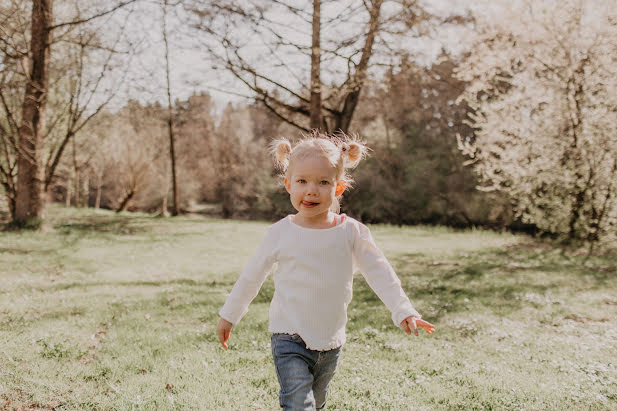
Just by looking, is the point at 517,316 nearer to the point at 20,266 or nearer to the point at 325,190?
the point at 325,190

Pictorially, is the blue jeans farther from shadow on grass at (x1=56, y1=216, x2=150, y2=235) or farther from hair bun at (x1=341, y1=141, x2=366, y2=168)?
shadow on grass at (x1=56, y1=216, x2=150, y2=235)

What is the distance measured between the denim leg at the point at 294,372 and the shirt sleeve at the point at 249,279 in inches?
12.5

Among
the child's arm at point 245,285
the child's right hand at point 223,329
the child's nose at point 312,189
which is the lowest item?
the child's right hand at point 223,329

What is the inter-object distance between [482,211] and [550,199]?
36.2ft

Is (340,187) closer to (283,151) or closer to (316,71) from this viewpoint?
(283,151)

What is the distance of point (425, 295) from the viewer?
8367 mm

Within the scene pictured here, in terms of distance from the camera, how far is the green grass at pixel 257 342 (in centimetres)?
398

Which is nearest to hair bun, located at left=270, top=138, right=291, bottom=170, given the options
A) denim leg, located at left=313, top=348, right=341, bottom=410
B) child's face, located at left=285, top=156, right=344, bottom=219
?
child's face, located at left=285, top=156, right=344, bottom=219

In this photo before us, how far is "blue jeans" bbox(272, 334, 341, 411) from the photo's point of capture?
2.58 m

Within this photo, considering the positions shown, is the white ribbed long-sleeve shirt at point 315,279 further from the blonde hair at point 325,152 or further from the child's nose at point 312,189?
the blonde hair at point 325,152

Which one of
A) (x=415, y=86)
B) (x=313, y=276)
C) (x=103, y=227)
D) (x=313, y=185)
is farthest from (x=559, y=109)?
(x=103, y=227)

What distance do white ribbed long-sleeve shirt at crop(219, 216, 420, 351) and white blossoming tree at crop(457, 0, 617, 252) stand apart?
13.1 meters

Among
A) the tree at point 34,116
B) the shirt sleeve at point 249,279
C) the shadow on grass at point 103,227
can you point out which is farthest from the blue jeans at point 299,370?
the shadow on grass at point 103,227

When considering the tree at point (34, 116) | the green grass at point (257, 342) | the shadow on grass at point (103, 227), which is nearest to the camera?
the green grass at point (257, 342)
